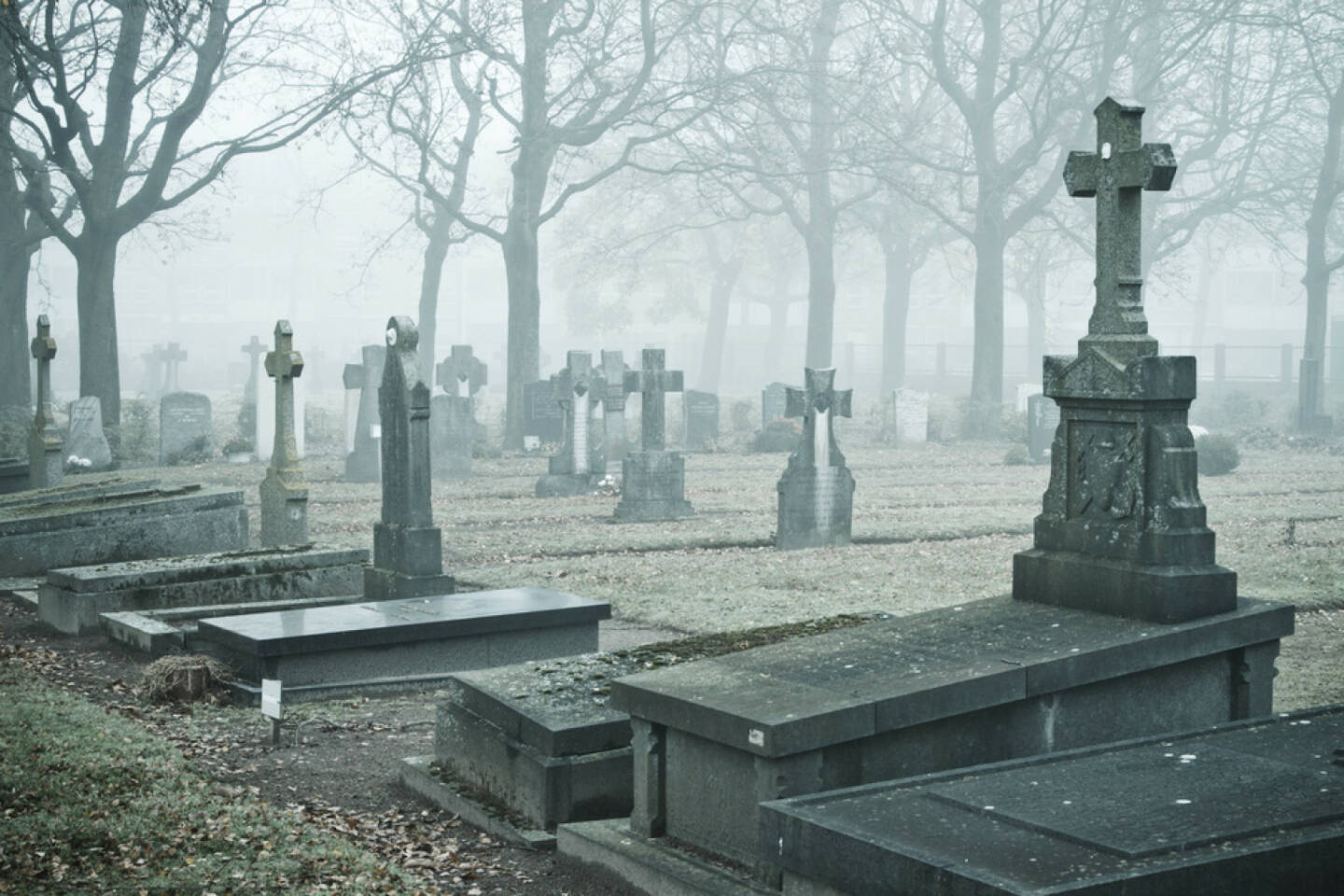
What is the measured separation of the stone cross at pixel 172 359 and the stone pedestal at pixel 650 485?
2857 cm

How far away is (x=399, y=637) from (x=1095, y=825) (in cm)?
549

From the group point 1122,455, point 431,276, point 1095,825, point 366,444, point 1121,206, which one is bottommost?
point 1095,825

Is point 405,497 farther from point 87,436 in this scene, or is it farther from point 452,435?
point 87,436

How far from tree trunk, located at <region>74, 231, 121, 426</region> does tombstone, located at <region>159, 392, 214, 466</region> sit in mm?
841

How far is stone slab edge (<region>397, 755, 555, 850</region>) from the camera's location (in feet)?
20.9

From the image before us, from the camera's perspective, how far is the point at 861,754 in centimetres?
557

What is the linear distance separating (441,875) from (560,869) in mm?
467

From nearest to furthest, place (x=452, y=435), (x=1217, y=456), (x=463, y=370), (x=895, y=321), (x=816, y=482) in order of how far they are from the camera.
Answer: (x=816, y=482), (x=452, y=435), (x=1217, y=456), (x=463, y=370), (x=895, y=321)

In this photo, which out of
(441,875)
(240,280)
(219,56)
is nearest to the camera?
(441,875)

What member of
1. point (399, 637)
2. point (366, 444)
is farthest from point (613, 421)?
point (399, 637)

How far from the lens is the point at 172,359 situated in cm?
4453

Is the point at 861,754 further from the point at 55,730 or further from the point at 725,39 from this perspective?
the point at 725,39

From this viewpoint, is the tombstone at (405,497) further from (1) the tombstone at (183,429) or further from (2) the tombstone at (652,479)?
(1) the tombstone at (183,429)

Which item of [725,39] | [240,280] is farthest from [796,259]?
[240,280]
